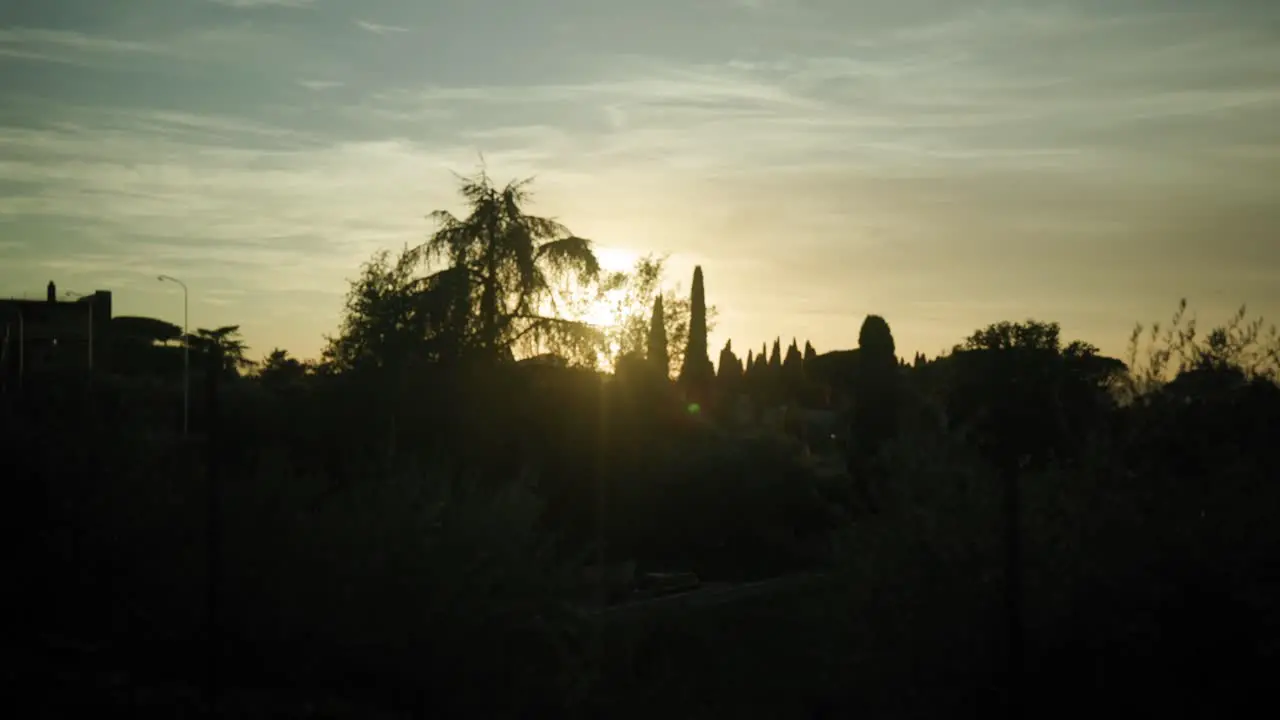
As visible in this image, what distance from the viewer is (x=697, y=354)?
73.2 metres

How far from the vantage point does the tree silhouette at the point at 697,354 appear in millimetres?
66056

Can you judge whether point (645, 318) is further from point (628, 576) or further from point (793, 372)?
point (793, 372)

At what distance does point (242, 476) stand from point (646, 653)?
6090mm

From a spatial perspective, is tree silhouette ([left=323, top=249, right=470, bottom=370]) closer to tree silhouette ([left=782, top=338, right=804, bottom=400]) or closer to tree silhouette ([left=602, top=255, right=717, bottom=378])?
tree silhouette ([left=602, top=255, right=717, bottom=378])

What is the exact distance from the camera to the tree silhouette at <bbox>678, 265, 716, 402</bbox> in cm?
6606

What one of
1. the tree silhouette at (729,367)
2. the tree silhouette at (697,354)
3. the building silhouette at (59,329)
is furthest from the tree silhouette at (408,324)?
the tree silhouette at (729,367)

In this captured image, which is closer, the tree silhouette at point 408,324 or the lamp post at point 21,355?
the lamp post at point 21,355

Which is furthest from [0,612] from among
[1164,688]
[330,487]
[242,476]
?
[1164,688]

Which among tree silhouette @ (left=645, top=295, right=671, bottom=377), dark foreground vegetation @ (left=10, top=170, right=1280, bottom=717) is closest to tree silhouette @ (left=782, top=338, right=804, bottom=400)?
tree silhouette @ (left=645, top=295, right=671, bottom=377)

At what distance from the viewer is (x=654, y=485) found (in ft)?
119

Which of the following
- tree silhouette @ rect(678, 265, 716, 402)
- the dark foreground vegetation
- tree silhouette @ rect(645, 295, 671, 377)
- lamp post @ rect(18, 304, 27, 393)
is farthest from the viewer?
tree silhouette @ rect(678, 265, 716, 402)

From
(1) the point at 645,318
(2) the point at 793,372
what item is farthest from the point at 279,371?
(2) the point at 793,372

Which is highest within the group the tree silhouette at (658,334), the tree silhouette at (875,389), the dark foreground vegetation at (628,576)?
the tree silhouette at (658,334)

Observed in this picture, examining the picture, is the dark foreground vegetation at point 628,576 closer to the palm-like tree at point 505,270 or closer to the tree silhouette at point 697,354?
the palm-like tree at point 505,270
